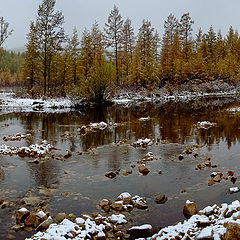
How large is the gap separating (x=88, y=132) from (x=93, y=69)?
15.9m

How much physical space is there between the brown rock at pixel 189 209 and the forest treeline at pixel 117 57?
25.2 metres

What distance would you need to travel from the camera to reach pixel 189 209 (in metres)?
6.71

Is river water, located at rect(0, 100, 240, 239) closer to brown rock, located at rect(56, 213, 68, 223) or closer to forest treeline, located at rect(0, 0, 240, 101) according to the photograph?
brown rock, located at rect(56, 213, 68, 223)

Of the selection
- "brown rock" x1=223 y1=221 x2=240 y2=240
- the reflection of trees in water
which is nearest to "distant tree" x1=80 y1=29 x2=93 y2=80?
the reflection of trees in water

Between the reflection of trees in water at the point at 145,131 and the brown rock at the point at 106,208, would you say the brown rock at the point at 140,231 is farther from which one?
the reflection of trees in water at the point at 145,131

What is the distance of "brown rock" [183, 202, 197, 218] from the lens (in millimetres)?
6660

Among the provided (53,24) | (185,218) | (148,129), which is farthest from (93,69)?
(185,218)

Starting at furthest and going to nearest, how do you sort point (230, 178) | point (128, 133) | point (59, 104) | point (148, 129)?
point (59, 104)
point (148, 129)
point (128, 133)
point (230, 178)

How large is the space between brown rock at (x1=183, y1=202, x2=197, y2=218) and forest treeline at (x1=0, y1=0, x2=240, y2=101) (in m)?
25.2

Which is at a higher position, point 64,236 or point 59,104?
point 59,104

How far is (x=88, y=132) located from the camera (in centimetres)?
1698

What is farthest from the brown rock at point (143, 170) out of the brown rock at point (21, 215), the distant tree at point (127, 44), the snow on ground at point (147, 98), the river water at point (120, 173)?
the distant tree at point (127, 44)

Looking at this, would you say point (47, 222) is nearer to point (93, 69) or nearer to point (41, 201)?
point (41, 201)

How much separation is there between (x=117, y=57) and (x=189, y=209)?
49679 millimetres
